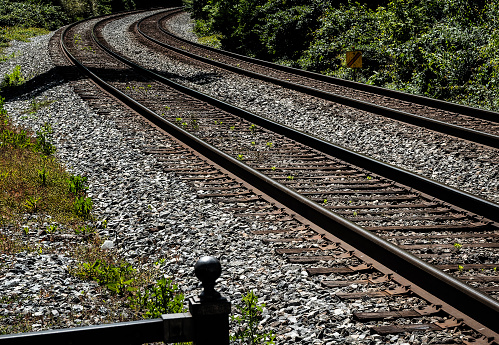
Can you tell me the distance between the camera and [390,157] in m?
8.65

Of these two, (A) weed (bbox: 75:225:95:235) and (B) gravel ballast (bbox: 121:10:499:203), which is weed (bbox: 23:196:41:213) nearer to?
(A) weed (bbox: 75:225:95:235)

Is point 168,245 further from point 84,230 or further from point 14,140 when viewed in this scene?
point 14,140

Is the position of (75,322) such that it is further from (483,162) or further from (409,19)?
(409,19)

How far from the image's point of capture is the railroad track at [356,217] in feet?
13.4

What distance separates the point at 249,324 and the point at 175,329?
1.46 m

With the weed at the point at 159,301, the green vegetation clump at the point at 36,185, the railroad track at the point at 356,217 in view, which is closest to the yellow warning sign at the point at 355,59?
the railroad track at the point at 356,217

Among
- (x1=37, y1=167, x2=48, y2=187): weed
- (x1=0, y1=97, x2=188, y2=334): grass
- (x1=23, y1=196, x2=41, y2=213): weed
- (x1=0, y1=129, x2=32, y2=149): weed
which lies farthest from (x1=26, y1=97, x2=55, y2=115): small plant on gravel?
(x1=23, y1=196, x2=41, y2=213): weed

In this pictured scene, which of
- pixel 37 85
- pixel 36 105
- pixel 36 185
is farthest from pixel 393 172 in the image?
pixel 37 85

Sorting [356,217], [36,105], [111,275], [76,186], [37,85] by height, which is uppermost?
[37,85]

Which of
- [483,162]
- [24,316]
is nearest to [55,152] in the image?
[24,316]

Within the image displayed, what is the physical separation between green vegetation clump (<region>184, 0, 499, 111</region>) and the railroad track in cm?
577

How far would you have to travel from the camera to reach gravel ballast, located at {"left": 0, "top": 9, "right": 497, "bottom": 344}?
13.2 feet

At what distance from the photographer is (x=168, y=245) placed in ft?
17.8

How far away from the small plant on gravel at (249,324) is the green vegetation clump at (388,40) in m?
9.56
